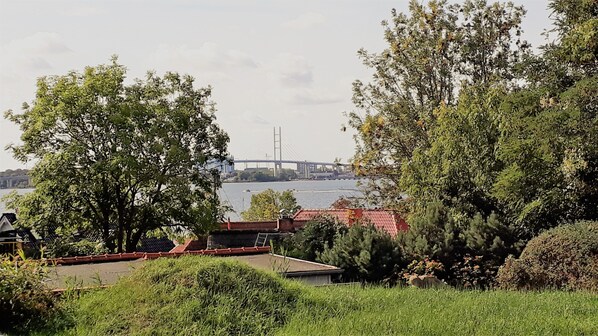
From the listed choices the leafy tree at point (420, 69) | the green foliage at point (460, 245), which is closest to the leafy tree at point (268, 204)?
the leafy tree at point (420, 69)

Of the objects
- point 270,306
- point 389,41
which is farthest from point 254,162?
point 270,306

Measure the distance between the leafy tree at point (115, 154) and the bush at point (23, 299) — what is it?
623 inches

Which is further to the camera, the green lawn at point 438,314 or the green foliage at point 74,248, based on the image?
the green foliage at point 74,248

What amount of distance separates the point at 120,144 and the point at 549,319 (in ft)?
63.9

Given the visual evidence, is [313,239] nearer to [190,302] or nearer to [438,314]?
[438,314]

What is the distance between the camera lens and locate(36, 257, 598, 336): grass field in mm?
8906

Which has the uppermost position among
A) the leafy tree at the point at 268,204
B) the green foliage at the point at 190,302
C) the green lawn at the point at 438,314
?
the leafy tree at the point at 268,204

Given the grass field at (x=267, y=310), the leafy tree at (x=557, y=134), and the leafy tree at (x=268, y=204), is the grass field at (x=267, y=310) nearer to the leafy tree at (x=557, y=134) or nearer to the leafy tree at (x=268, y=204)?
the leafy tree at (x=557, y=134)

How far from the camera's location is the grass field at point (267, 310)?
29.2ft

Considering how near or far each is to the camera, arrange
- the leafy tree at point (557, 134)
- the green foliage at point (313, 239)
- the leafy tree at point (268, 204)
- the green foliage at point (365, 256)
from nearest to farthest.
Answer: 1. the green foliage at point (365, 256)
2. the leafy tree at point (557, 134)
3. the green foliage at point (313, 239)
4. the leafy tree at point (268, 204)

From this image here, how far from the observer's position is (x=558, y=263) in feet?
51.3

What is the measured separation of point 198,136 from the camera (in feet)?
92.9

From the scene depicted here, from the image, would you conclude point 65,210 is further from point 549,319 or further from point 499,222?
point 549,319

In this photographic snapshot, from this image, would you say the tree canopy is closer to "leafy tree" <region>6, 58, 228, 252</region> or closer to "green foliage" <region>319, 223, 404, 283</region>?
"green foliage" <region>319, 223, 404, 283</region>
